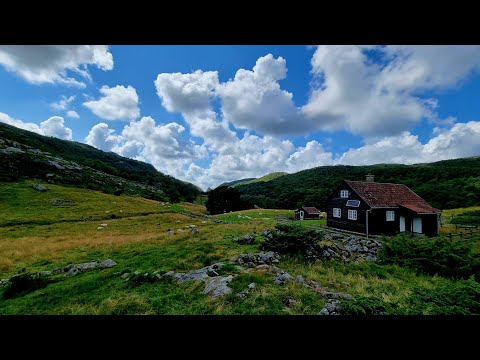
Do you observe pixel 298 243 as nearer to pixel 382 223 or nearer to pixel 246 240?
pixel 246 240

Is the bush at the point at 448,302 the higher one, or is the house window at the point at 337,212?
the house window at the point at 337,212

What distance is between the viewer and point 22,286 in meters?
9.71

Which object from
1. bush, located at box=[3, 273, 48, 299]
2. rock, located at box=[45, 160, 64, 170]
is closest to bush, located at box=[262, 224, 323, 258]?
bush, located at box=[3, 273, 48, 299]

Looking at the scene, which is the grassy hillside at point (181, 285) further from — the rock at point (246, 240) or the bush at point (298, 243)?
the bush at point (298, 243)

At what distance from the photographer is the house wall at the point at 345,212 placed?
26.1 metres

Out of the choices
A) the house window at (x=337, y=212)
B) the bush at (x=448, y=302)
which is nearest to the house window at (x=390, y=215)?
the house window at (x=337, y=212)

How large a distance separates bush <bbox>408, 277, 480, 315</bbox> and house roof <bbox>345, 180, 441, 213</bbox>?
1941cm

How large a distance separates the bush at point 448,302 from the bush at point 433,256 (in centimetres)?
473

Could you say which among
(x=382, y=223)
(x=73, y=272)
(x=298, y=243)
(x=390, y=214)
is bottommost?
(x=73, y=272)

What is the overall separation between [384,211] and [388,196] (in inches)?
104

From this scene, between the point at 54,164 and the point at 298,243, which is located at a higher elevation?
the point at 54,164

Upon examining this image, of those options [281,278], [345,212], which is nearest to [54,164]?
[345,212]
